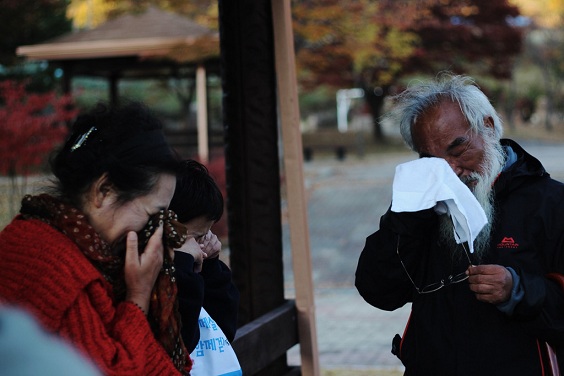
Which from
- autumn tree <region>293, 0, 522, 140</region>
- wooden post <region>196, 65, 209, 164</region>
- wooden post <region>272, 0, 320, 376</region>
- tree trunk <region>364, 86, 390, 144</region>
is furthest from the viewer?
tree trunk <region>364, 86, 390, 144</region>

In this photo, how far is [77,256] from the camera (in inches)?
73.0

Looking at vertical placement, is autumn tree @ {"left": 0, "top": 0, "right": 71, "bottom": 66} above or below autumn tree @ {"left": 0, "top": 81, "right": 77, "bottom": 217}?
above

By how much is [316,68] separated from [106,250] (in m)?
20.9

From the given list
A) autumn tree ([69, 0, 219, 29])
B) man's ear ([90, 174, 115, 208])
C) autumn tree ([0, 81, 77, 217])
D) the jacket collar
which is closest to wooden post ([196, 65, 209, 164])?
autumn tree ([69, 0, 219, 29])

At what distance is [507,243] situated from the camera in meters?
2.71

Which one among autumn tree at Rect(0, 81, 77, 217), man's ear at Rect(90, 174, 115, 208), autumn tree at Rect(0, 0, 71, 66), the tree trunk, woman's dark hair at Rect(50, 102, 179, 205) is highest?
autumn tree at Rect(0, 0, 71, 66)

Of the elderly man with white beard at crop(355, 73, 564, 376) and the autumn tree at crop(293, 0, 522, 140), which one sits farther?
the autumn tree at crop(293, 0, 522, 140)

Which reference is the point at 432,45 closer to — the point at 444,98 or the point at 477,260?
the point at 444,98

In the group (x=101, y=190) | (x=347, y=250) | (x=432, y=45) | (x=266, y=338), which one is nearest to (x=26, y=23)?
(x=432, y=45)

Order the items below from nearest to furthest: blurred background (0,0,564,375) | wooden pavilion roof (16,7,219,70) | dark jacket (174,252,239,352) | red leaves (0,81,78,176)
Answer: dark jacket (174,252,239,352) < red leaves (0,81,78,176) < blurred background (0,0,564,375) < wooden pavilion roof (16,7,219,70)

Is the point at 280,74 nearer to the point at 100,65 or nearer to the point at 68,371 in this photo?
the point at 68,371

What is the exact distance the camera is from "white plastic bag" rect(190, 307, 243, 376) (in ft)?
8.46

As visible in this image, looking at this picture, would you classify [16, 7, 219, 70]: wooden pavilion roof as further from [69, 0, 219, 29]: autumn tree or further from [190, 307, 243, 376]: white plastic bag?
[190, 307, 243, 376]: white plastic bag

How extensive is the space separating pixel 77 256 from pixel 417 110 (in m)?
1.47
